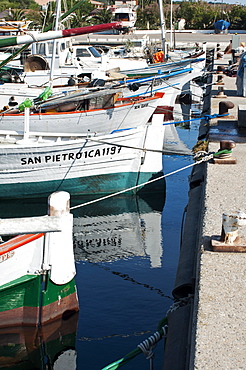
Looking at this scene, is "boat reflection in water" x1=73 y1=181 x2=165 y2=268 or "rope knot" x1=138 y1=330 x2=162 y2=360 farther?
"boat reflection in water" x1=73 y1=181 x2=165 y2=268

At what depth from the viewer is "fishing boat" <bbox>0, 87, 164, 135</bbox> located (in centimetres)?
1412

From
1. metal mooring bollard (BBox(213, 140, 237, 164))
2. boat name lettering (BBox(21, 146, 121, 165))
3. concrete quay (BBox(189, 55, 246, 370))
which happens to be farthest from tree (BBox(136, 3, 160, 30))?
concrete quay (BBox(189, 55, 246, 370))

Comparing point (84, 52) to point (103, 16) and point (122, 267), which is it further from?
point (103, 16)

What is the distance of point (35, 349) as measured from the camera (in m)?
7.01

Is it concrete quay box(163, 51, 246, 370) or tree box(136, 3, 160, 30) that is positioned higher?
tree box(136, 3, 160, 30)

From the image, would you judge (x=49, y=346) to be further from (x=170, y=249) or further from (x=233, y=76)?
(x=233, y=76)

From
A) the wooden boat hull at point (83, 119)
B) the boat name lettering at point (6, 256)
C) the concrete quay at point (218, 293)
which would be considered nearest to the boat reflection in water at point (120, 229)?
the wooden boat hull at point (83, 119)

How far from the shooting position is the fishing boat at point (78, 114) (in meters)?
14.1

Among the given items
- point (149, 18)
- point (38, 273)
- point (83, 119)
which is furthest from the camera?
point (149, 18)

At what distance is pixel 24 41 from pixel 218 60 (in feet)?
84.0

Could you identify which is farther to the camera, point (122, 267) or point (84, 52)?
point (84, 52)

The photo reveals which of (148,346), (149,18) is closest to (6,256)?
(148,346)

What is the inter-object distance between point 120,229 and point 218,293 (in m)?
6.93

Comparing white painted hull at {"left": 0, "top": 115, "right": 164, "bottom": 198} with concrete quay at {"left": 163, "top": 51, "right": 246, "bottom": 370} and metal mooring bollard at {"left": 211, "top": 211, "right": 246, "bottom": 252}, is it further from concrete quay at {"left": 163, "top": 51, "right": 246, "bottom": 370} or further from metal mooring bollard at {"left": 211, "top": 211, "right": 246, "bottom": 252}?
metal mooring bollard at {"left": 211, "top": 211, "right": 246, "bottom": 252}
